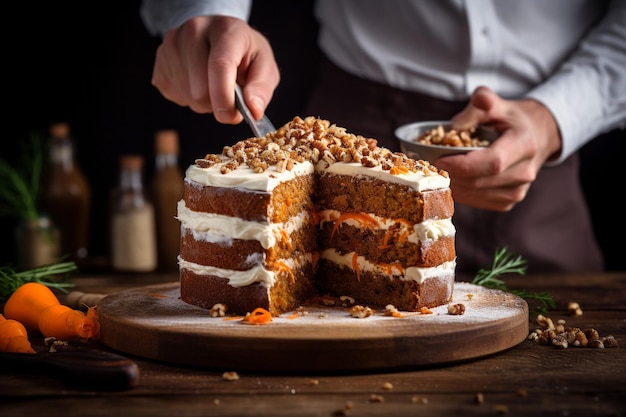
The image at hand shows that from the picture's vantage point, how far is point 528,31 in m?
4.50

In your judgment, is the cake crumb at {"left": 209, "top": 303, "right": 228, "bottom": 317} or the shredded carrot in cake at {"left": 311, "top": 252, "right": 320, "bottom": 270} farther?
the shredded carrot in cake at {"left": 311, "top": 252, "right": 320, "bottom": 270}

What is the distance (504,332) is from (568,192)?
2169 mm

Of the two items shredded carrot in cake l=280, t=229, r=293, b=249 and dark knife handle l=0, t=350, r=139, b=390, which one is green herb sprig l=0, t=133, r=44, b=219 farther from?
dark knife handle l=0, t=350, r=139, b=390

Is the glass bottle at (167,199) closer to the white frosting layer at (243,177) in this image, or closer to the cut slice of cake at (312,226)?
the cut slice of cake at (312,226)

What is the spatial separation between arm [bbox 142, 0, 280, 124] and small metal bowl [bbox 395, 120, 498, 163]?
0.62 m

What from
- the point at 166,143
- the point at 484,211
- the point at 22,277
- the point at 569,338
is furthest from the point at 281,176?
the point at 166,143

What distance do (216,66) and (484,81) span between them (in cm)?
175

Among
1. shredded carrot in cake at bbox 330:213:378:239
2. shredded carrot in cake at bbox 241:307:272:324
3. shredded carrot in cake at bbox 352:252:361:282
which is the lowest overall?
shredded carrot in cake at bbox 241:307:272:324

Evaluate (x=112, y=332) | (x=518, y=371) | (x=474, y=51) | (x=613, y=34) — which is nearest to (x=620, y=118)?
(x=613, y=34)

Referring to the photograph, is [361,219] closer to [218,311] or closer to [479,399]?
[218,311]

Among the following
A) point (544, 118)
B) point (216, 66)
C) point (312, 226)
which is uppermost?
point (216, 66)

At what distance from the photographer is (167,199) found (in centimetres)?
540

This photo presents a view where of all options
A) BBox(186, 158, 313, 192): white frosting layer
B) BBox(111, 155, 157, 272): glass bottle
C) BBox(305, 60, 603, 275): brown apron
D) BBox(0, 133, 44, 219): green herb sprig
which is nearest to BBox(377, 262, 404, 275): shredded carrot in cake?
BBox(186, 158, 313, 192): white frosting layer

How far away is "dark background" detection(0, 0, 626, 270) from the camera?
611 centimetres
